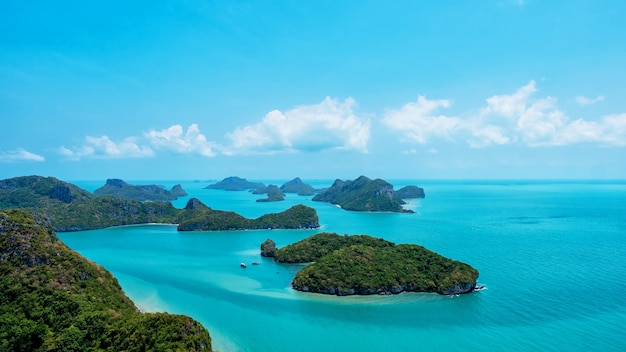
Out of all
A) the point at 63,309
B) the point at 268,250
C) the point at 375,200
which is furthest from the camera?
the point at 375,200

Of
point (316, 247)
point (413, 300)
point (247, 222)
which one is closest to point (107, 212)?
point (247, 222)

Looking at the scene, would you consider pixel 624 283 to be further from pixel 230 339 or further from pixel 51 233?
pixel 51 233

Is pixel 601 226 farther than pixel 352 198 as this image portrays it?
No

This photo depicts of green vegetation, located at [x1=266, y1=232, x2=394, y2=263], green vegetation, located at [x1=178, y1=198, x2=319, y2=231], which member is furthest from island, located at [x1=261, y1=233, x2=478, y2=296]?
green vegetation, located at [x1=178, y1=198, x2=319, y2=231]

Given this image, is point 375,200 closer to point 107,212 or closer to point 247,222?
point 247,222

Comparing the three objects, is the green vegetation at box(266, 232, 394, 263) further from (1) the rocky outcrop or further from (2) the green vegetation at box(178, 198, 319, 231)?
(2) the green vegetation at box(178, 198, 319, 231)

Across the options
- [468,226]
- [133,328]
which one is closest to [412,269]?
[133,328]

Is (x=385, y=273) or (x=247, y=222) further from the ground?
(x=247, y=222)
